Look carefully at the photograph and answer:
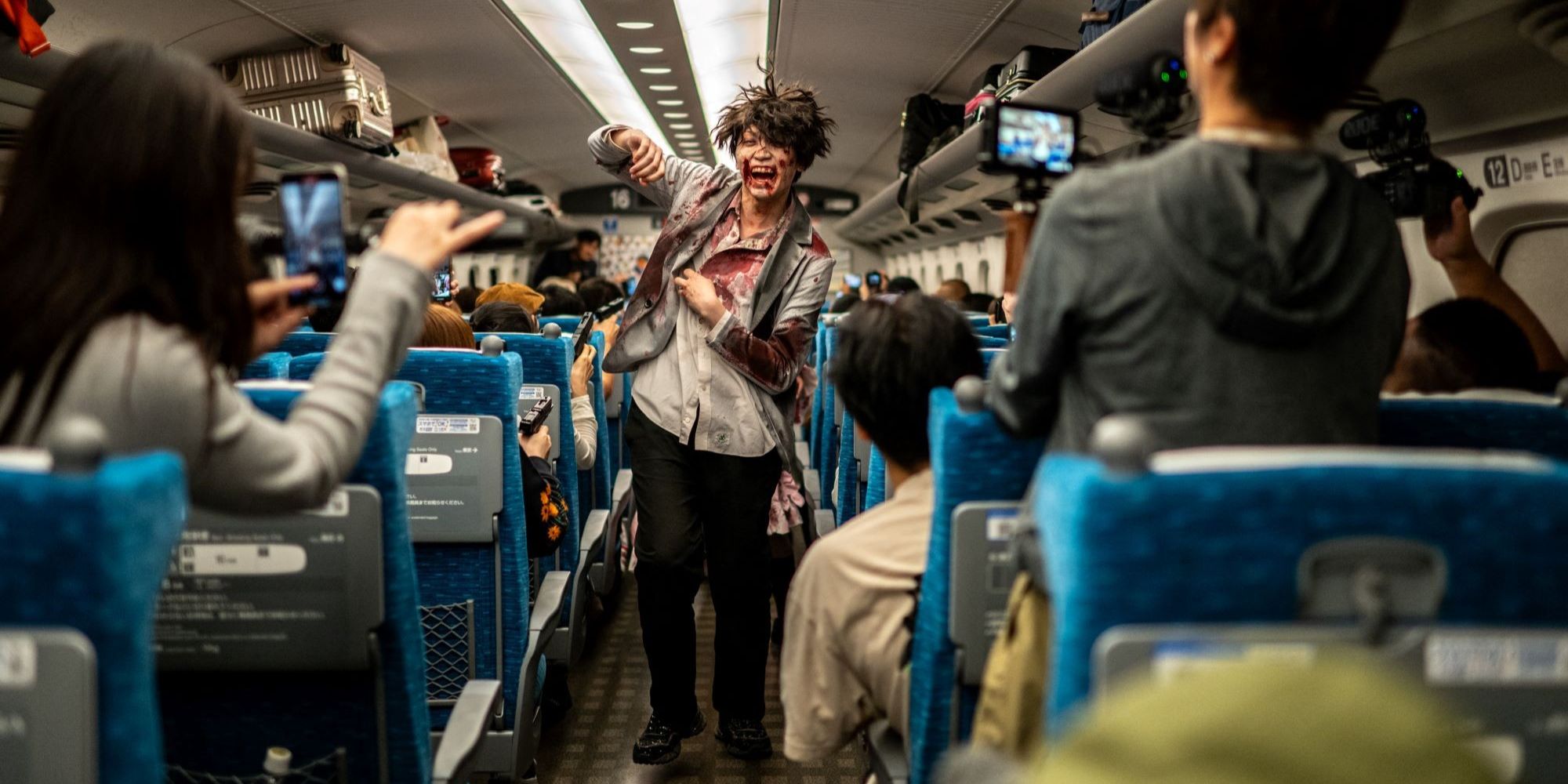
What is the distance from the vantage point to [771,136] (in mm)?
3266

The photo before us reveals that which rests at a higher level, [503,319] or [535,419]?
[503,319]

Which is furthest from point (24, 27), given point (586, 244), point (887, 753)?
point (586, 244)

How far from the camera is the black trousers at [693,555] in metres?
3.38

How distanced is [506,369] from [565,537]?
143 centimetres

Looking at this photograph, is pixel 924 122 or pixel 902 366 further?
pixel 924 122

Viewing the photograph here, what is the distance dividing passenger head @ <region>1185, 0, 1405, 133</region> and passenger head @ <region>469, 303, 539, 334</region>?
3548 mm

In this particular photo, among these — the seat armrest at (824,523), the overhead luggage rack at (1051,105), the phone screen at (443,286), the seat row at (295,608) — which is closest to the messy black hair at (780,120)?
the overhead luggage rack at (1051,105)

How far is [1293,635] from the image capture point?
1.12m

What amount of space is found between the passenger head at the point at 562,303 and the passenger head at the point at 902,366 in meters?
5.10

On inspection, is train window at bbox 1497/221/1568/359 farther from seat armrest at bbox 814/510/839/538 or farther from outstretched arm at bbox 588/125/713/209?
outstretched arm at bbox 588/125/713/209

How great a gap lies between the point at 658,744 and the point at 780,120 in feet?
5.63

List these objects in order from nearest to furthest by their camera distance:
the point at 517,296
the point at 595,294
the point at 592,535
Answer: the point at 592,535 → the point at 517,296 → the point at 595,294

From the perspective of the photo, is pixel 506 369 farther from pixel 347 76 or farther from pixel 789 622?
pixel 347 76

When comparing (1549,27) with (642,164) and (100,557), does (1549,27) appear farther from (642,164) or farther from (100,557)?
(100,557)
